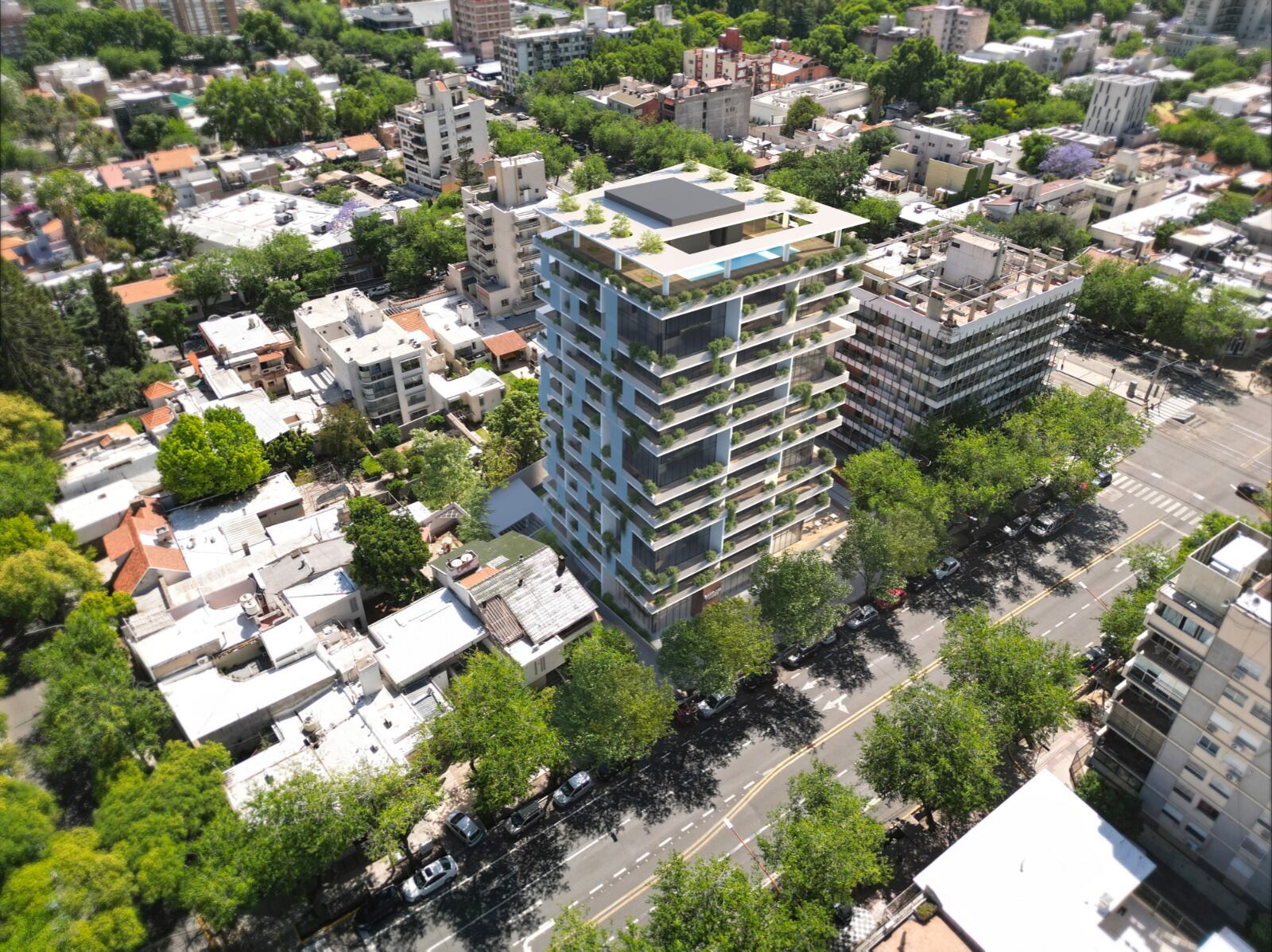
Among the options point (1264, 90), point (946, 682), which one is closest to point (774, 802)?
point (946, 682)

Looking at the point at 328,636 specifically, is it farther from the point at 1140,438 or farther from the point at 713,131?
the point at 713,131

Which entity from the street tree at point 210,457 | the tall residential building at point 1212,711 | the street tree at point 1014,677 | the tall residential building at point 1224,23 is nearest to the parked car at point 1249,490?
the street tree at point 1014,677

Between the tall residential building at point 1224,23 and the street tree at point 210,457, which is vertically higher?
the tall residential building at point 1224,23

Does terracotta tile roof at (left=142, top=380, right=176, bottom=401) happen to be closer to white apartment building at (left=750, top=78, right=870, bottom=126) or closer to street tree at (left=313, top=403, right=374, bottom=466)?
street tree at (left=313, top=403, right=374, bottom=466)

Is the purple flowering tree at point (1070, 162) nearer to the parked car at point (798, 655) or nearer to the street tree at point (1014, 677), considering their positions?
the street tree at point (1014, 677)

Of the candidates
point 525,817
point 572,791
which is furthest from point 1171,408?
point 525,817
